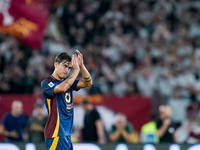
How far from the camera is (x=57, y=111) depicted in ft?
22.7

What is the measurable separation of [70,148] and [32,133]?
14.4 ft

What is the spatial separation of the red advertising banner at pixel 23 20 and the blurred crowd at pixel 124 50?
2.64m

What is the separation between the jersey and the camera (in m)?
6.90

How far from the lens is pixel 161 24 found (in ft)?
56.6

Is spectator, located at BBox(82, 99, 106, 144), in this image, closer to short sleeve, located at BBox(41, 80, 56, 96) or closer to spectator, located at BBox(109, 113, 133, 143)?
spectator, located at BBox(109, 113, 133, 143)

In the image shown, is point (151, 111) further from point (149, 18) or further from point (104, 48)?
point (149, 18)

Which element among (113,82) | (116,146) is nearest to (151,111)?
(113,82)

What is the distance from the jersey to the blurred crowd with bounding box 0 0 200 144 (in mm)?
5664

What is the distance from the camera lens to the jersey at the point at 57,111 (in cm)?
690

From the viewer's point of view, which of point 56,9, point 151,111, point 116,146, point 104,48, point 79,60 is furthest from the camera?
point 56,9

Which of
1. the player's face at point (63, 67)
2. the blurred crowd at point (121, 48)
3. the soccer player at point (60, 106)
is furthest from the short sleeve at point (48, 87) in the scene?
the blurred crowd at point (121, 48)

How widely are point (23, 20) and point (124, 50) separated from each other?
543 centimetres

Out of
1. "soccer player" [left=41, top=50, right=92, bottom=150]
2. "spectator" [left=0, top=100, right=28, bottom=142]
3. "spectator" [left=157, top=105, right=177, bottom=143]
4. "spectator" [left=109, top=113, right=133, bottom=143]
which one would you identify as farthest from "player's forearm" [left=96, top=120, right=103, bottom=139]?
"soccer player" [left=41, top=50, right=92, bottom=150]

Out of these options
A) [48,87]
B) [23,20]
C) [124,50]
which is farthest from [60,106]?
[124,50]
